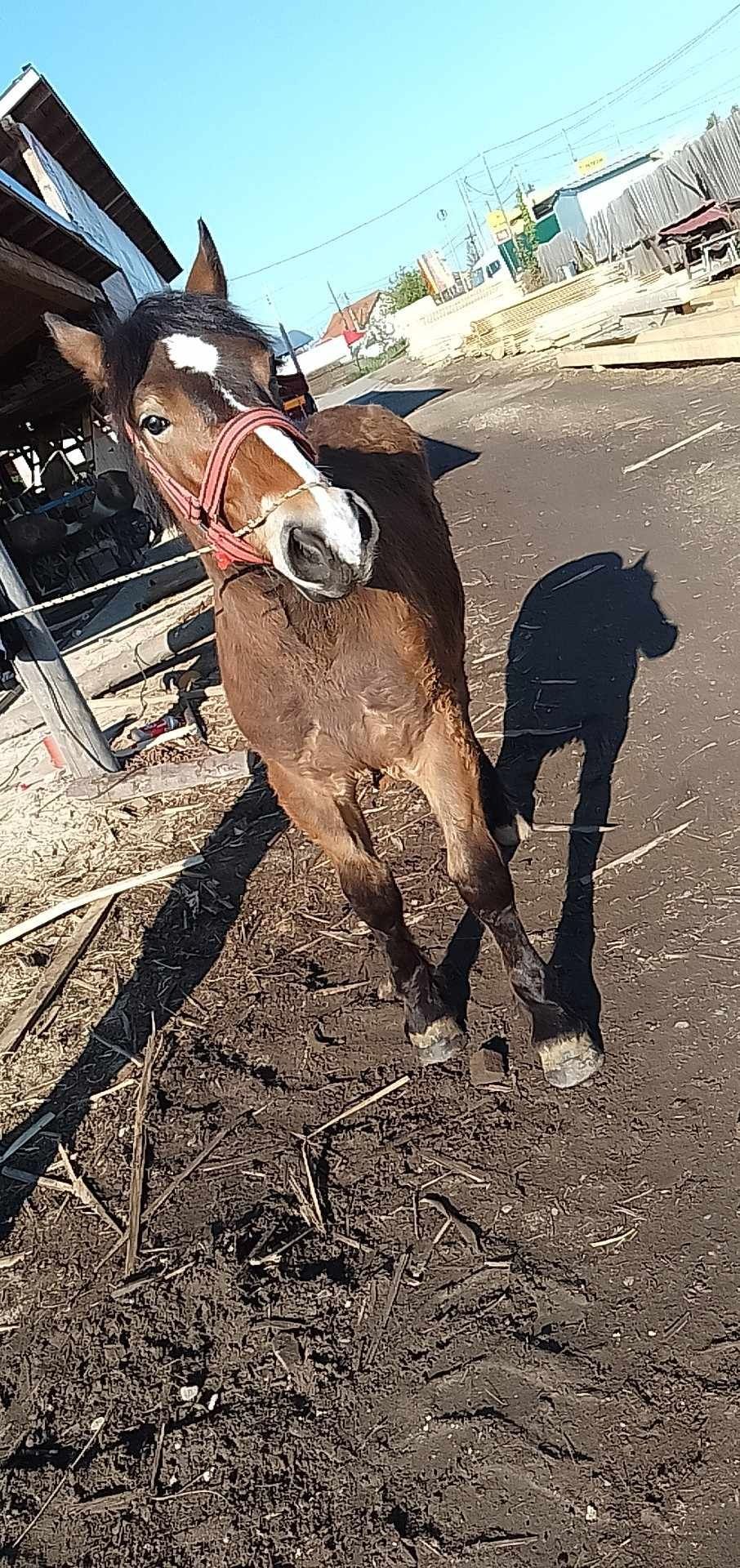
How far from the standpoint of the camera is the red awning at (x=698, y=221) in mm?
19453

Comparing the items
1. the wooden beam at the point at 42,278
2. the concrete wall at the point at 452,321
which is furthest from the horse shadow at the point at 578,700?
the concrete wall at the point at 452,321

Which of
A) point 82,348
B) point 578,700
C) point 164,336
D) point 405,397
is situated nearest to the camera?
point 164,336

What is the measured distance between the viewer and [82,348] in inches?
123

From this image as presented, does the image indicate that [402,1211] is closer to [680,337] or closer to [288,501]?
[288,501]

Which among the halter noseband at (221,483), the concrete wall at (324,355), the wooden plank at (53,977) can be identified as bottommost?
the wooden plank at (53,977)

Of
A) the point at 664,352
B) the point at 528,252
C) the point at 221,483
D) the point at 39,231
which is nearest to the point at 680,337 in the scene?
the point at 664,352

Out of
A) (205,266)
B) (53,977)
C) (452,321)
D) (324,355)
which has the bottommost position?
(53,977)

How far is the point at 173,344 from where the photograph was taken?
2719mm

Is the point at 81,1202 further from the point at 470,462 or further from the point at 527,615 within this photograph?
the point at 470,462

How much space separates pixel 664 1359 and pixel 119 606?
12.6 meters

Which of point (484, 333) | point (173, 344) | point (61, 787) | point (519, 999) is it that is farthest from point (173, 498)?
point (484, 333)

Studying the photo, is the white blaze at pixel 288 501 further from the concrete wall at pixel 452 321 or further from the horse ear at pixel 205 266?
the concrete wall at pixel 452 321

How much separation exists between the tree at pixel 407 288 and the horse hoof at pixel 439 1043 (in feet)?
239

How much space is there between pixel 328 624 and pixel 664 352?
502 inches
